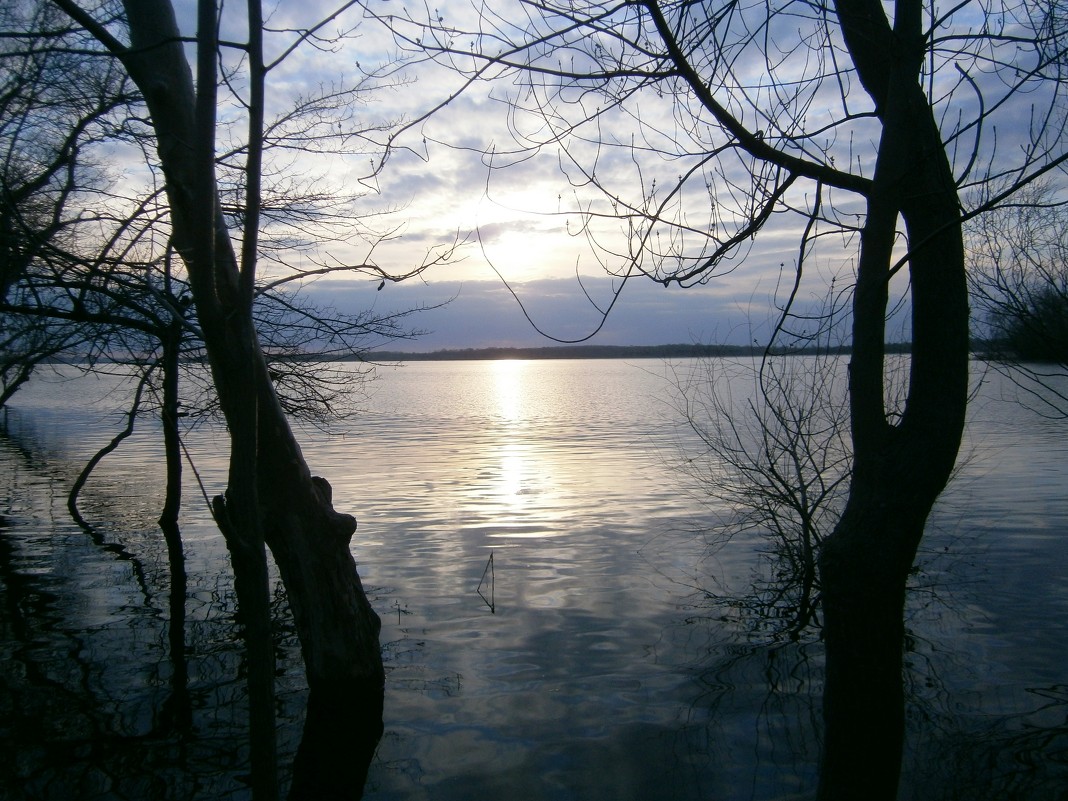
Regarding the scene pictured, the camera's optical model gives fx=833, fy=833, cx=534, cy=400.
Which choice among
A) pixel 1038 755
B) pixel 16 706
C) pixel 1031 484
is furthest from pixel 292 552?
pixel 1031 484

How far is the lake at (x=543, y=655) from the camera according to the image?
22.4ft

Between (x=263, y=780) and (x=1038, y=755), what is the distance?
646 cm

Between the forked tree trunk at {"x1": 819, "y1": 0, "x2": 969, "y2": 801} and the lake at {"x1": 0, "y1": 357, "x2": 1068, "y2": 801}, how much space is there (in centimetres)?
260

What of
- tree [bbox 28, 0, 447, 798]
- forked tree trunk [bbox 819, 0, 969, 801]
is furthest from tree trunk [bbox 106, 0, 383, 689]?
forked tree trunk [bbox 819, 0, 969, 801]

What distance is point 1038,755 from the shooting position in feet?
22.6

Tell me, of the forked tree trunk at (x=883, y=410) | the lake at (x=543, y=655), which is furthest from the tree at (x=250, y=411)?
the forked tree trunk at (x=883, y=410)

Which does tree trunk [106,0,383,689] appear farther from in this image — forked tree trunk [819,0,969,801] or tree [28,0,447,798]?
forked tree trunk [819,0,969,801]

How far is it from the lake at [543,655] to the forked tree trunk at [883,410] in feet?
8.52

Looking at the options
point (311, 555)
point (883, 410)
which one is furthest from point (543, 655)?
point (883, 410)

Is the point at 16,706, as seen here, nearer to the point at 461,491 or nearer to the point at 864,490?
the point at 864,490

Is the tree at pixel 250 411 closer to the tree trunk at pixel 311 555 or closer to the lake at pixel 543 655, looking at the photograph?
the tree trunk at pixel 311 555

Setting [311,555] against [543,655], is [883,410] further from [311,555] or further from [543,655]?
[543,655]

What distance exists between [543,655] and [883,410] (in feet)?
20.9

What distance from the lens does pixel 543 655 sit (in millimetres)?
9562
